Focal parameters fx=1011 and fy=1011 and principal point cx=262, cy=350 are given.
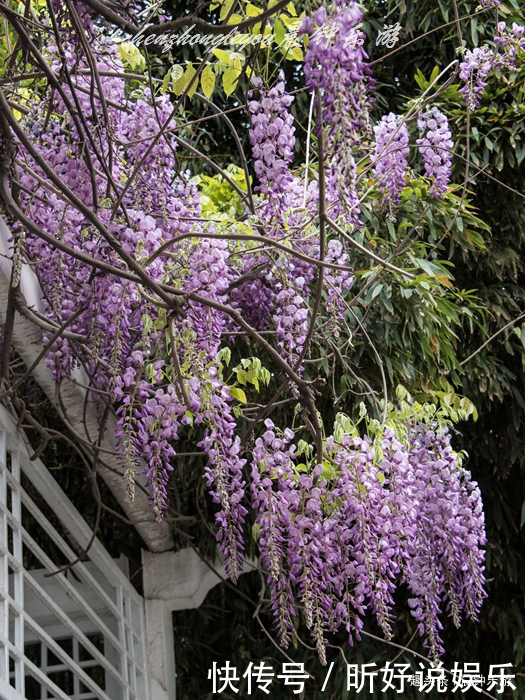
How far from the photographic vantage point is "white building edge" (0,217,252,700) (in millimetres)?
2477

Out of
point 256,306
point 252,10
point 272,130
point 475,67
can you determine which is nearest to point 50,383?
point 256,306

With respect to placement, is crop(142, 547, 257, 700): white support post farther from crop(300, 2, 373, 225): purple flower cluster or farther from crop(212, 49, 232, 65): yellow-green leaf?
crop(300, 2, 373, 225): purple flower cluster

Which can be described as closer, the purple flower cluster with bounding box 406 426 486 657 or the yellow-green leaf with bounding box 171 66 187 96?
the yellow-green leaf with bounding box 171 66 187 96

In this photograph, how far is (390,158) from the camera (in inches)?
106

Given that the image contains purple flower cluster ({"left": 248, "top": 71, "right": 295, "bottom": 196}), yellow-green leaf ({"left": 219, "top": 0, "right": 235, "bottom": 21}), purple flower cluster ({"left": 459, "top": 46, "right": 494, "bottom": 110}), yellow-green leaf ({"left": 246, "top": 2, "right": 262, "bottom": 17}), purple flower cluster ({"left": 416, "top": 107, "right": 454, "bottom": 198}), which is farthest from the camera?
purple flower cluster ({"left": 416, "top": 107, "right": 454, "bottom": 198})

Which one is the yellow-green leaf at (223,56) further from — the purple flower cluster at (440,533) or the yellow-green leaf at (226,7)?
the purple flower cluster at (440,533)

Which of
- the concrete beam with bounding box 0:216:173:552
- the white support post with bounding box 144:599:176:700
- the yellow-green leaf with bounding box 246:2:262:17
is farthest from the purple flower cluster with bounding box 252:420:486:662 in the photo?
the white support post with bounding box 144:599:176:700

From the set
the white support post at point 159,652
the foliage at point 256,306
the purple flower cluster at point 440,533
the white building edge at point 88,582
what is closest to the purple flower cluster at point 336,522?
the foliage at point 256,306

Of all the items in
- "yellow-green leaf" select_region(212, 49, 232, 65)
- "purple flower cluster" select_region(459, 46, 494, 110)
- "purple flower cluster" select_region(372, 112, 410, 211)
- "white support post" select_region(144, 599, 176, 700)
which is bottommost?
"white support post" select_region(144, 599, 176, 700)

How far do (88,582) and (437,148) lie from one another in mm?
1587

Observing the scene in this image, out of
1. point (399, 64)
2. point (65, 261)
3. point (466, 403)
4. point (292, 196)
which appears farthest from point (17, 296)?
point (399, 64)

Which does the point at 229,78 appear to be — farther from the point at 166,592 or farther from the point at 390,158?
the point at 166,592

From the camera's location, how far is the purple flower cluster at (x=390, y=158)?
2.64m

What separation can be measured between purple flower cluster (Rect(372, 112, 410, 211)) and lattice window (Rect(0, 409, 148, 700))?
1.17m
